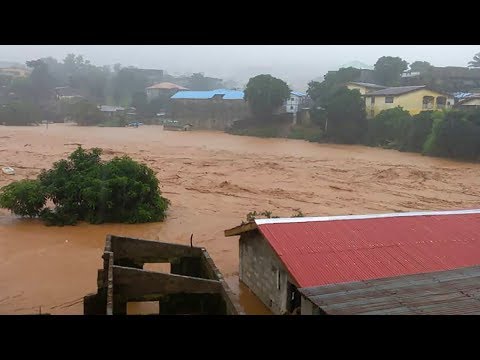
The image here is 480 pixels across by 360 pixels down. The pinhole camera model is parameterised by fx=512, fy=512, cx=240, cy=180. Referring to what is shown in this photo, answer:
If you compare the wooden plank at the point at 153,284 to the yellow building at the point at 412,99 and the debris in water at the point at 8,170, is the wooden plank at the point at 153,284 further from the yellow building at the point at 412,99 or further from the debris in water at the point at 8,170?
the yellow building at the point at 412,99

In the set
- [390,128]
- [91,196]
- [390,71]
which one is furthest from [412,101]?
[91,196]

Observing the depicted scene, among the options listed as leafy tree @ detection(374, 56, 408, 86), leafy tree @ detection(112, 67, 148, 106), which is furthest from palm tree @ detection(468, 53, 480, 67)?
leafy tree @ detection(112, 67, 148, 106)

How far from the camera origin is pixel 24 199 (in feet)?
45.3

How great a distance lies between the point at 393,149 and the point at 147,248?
24.1 m

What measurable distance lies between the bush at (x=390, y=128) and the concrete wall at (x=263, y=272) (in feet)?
74.4

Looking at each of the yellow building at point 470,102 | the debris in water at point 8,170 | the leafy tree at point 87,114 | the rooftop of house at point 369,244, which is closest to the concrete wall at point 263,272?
the rooftop of house at point 369,244

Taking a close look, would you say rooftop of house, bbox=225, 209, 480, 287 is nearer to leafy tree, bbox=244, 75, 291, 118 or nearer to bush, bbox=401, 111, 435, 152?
bush, bbox=401, 111, 435, 152

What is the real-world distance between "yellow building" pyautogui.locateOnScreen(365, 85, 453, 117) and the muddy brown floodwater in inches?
182

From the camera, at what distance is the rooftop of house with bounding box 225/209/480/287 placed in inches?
258

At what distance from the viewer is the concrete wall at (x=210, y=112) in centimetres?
4031
